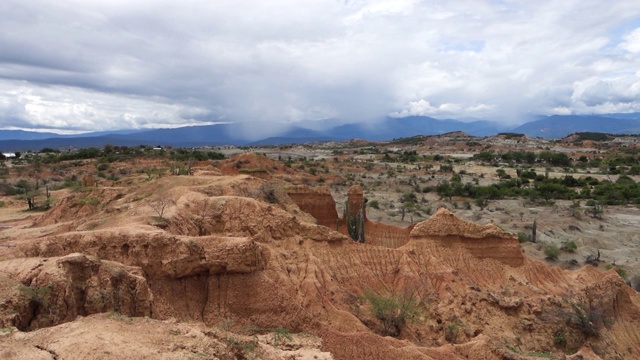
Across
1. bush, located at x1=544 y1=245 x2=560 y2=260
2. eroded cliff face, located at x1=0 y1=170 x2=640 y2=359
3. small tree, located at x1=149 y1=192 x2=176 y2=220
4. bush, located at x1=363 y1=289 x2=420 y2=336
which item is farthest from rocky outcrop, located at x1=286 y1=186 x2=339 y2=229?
bush, located at x1=544 y1=245 x2=560 y2=260

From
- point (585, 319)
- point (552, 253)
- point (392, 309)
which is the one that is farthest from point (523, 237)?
point (392, 309)

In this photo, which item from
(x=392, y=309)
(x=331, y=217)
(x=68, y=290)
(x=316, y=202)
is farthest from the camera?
(x=331, y=217)

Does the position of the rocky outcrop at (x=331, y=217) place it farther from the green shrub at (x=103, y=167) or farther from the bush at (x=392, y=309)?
the green shrub at (x=103, y=167)

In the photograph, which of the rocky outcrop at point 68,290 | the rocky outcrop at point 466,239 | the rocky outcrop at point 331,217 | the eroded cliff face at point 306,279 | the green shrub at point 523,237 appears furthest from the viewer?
the green shrub at point 523,237

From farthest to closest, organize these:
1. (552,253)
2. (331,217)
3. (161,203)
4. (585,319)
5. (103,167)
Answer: (103,167), (552,253), (331,217), (161,203), (585,319)

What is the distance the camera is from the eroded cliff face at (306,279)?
10.2 metres

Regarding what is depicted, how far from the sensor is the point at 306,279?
46.6 ft

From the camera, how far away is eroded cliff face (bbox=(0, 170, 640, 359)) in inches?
404

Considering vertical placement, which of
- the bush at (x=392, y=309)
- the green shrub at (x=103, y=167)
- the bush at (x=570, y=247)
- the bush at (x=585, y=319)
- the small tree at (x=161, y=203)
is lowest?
the bush at (x=570, y=247)

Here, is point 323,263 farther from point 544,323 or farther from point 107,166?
point 107,166

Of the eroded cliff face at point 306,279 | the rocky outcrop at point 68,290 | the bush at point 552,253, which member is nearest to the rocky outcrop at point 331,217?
the eroded cliff face at point 306,279

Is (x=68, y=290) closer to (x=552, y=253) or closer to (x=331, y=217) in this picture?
(x=331, y=217)

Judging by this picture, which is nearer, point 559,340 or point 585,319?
point 559,340

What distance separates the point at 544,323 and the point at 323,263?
7.64 meters
